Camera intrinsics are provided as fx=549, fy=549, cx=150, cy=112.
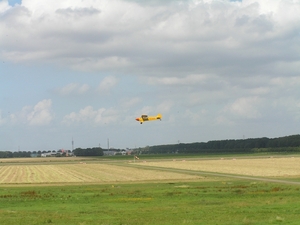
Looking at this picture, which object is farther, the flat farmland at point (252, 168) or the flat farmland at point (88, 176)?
the flat farmland at point (252, 168)

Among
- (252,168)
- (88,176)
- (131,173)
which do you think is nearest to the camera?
(88,176)

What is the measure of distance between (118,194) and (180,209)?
40.4 ft

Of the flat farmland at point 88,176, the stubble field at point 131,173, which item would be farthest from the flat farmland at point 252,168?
the flat farmland at point 88,176

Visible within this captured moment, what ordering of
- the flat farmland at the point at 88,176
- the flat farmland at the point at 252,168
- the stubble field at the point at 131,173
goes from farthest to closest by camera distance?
1. the flat farmland at the point at 252,168
2. the stubble field at the point at 131,173
3. the flat farmland at the point at 88,176

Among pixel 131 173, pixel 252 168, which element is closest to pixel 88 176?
pixel 131 173

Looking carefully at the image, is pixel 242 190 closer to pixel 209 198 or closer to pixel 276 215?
pixel 209 198

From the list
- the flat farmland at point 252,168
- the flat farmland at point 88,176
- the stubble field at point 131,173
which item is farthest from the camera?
the flat farmland at point 252,168

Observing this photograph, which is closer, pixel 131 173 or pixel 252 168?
pixel 131 173

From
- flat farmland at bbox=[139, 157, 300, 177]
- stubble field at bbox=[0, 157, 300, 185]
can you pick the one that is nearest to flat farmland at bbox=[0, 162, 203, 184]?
stubble field at bbox=[0, 157, 300, 185]

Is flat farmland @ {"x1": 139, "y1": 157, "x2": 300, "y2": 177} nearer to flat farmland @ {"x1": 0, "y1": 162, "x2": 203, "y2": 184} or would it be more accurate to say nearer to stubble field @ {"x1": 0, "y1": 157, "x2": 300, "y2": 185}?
stubble field @ {"x1": 0, "y1": 157, "x2": 300, "y2": 185}

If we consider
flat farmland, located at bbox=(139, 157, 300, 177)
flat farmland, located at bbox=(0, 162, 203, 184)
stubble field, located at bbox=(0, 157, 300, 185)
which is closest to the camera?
flat farmland, located at bbox=(0, 162, 203, 184)

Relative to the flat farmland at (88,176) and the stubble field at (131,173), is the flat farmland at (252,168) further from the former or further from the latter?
the flat farmland at (88,176)

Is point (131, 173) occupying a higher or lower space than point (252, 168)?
higher

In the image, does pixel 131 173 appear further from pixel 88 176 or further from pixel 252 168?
pixel 252 168
